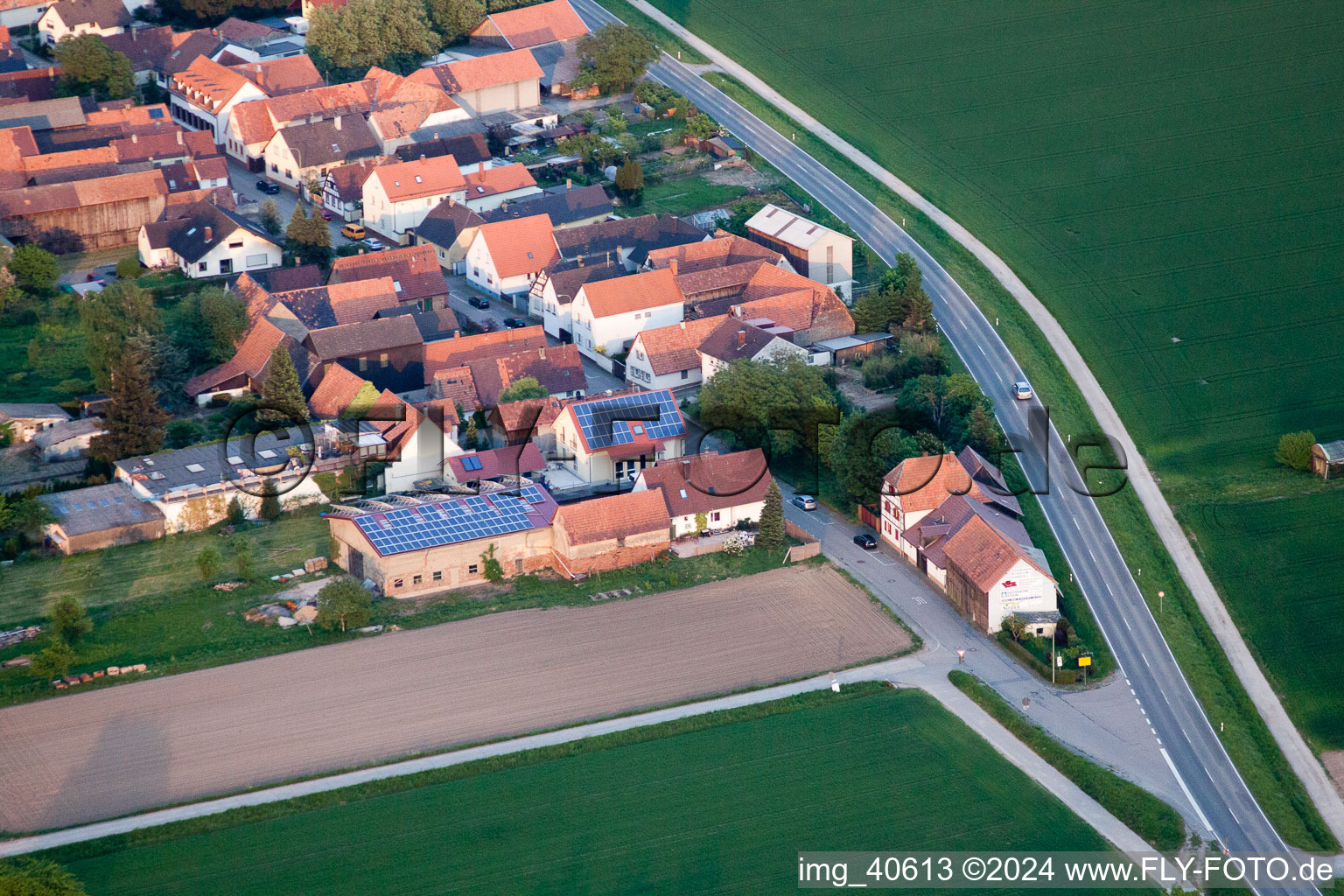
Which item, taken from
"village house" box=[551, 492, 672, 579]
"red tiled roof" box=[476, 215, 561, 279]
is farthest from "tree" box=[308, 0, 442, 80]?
"village house" box=[551, 492, 672, 579]

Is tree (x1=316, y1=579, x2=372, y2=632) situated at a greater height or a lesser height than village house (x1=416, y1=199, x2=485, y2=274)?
lesser

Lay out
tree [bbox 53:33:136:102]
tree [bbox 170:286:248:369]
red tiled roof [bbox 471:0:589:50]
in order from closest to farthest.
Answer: tree [bbox 170:286:248:369]
tree [bbox 53:33:136:102]
red tiled roof [bbox 471:0:589:50]

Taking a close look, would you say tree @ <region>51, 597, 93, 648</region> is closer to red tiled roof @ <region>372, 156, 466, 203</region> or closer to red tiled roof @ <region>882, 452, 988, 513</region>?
red tiled roof @ <region>882, 452, 988, 513</region>

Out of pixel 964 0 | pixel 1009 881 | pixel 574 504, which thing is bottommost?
pixel 1009 881

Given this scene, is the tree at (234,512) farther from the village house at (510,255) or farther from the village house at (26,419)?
the village house at (510,255)

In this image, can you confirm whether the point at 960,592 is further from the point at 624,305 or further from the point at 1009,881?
the point at 624,305

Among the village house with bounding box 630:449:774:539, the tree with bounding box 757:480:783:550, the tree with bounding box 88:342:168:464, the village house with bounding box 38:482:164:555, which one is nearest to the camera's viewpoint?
the village house with bounding box 38:482:164:555

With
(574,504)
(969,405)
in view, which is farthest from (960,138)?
(574,504)

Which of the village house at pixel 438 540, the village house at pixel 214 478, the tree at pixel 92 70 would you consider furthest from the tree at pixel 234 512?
the tree at pixel 92 70
